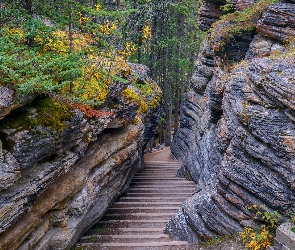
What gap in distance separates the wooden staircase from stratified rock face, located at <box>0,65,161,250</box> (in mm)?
788

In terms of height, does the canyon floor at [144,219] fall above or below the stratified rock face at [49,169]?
below

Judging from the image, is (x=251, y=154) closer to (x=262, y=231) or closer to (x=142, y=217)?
(x=262, y=231)

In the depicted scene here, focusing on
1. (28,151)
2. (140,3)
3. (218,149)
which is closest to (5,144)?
(28,151)

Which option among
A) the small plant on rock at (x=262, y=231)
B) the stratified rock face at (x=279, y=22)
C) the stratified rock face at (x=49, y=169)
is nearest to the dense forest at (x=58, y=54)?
the stratified rock face at (x=49, y=169)

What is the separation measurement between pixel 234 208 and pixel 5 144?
5931mm

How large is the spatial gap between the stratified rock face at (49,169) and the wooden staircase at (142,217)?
2.58 ft

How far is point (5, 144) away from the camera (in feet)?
20.6

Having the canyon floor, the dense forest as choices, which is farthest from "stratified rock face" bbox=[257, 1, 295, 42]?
the canyon floor

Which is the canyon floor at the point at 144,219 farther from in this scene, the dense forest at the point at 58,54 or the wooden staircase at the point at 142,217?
the dense forest at the point at 58,54

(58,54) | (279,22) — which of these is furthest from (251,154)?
(279,22)

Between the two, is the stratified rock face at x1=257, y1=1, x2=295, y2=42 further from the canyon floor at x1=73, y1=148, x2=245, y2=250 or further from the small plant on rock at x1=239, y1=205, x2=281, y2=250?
the canyon floor at x1=73, y1=148, x2=245, y2=250

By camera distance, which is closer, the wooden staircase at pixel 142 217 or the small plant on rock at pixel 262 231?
the small plant on rock at pixel 262 231

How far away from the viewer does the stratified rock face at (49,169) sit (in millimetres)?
6211

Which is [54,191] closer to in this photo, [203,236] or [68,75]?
[68,75]
